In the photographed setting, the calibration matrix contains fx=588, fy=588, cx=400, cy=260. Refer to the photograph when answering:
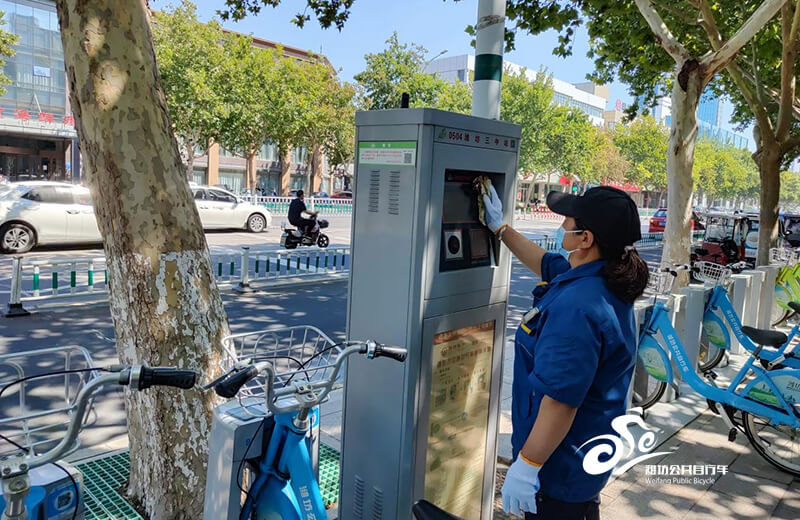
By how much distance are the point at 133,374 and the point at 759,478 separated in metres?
4.11

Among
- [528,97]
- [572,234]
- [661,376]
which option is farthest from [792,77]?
[528,97]

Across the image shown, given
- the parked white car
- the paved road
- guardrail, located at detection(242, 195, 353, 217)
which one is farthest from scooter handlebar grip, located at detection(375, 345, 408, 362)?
guardrail, located at detection(242, 195, 353, 217)

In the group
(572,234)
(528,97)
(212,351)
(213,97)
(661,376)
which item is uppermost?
(528,97)

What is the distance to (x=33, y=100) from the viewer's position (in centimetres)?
3047

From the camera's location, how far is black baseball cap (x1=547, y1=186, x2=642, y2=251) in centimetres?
215

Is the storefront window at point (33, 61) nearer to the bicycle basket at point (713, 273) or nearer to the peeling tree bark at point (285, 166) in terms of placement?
the peeling tree bark at point (285, 166)

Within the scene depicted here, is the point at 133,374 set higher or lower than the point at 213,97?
lower

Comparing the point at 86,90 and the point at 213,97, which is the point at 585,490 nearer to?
the point at 86,90

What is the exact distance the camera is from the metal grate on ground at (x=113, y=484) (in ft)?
10.6

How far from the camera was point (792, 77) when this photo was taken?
9820 millimetres

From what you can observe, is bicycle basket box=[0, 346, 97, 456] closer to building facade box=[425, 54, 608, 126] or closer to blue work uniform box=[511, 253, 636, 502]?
blue work uniform box=[511, 253, 636, 502]

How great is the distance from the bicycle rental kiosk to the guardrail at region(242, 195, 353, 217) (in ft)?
77.3

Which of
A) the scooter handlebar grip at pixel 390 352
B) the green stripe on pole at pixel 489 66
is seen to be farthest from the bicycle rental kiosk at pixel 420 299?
the green stripe on pole at pixel 489 66

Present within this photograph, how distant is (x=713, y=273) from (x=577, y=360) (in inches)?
225
